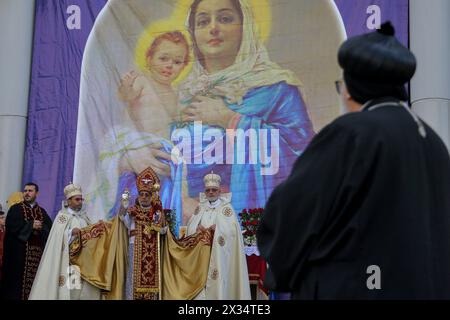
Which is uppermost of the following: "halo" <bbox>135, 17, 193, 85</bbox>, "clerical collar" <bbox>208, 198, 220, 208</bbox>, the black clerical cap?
"halo" <bbox>135, 17, 193, 85</bbox>

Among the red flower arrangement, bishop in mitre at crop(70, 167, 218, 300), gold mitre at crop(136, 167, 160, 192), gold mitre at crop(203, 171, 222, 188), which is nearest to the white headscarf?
gold mitre at crop(203, 171, 222, 188)

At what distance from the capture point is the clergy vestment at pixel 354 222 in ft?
6.32

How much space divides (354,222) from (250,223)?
7.37m

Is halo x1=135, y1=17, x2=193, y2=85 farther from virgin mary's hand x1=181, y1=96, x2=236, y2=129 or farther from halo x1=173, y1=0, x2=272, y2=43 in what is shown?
halo x1=173, y1=0, x2=272, y2=43

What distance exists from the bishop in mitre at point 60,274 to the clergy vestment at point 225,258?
1.15 metres

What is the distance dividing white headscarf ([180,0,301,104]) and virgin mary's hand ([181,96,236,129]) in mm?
90

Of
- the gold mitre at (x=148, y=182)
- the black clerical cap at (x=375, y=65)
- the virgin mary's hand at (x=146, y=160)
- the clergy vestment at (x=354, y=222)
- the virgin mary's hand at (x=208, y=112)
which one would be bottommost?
the clergy vestment at (x=354, y=222)

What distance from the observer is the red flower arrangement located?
9.10 meters

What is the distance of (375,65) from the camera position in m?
2.04

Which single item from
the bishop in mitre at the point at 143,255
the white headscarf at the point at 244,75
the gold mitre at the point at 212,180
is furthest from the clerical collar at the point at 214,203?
the white headscarf at the point at 244,75

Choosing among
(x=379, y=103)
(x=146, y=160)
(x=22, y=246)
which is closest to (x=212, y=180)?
(x=146, y=160)

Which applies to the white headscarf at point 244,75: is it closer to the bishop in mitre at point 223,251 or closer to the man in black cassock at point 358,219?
the bishop in mitre at point 223,251
